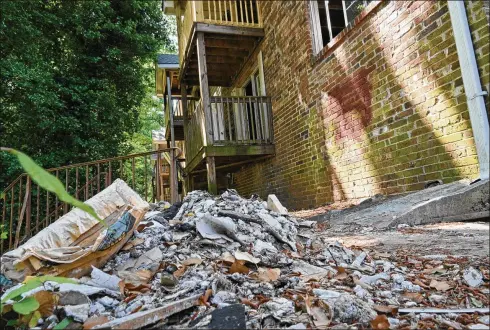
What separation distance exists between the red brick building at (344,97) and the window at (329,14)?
0.02 metres

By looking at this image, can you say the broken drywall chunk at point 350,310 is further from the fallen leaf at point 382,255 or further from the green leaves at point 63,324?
the green leaves at point 63,324

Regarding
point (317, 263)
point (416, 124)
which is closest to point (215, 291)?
point (317, 263)

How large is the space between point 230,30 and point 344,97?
3.71 meters

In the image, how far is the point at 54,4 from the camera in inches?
413

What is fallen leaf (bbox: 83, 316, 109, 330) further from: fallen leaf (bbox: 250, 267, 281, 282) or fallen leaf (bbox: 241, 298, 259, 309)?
fallen leaf (bbox: 250, 267, 281, 282)

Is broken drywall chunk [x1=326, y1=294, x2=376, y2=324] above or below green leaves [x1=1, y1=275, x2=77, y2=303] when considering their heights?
below

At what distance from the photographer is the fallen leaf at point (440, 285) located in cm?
182

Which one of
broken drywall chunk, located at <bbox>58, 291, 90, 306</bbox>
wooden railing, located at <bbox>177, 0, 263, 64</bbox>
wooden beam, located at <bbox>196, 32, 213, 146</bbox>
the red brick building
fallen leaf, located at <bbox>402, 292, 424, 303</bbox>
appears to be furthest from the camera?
wooden railing, located at <bbox>177, 0, 263, 64</bbox>

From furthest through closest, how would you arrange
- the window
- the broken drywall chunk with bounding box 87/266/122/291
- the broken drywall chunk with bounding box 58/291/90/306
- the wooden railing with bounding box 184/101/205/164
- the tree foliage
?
the tree foliage → the wooden railing with bounding box 184/101/205/164 → the window → the broken drywall chunk with bounding box 87/266/122/291 → the broken drywall chunk with bounding box 58/291/90/306

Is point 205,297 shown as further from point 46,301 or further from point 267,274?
point 46,301

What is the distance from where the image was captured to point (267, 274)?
2104 millimetres

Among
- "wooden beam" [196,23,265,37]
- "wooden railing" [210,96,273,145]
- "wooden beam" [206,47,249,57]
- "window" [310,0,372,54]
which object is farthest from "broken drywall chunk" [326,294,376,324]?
"wooden beam" [206,47,249,57]

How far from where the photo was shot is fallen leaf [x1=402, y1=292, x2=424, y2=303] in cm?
175

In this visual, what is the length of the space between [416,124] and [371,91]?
2.95 feet
